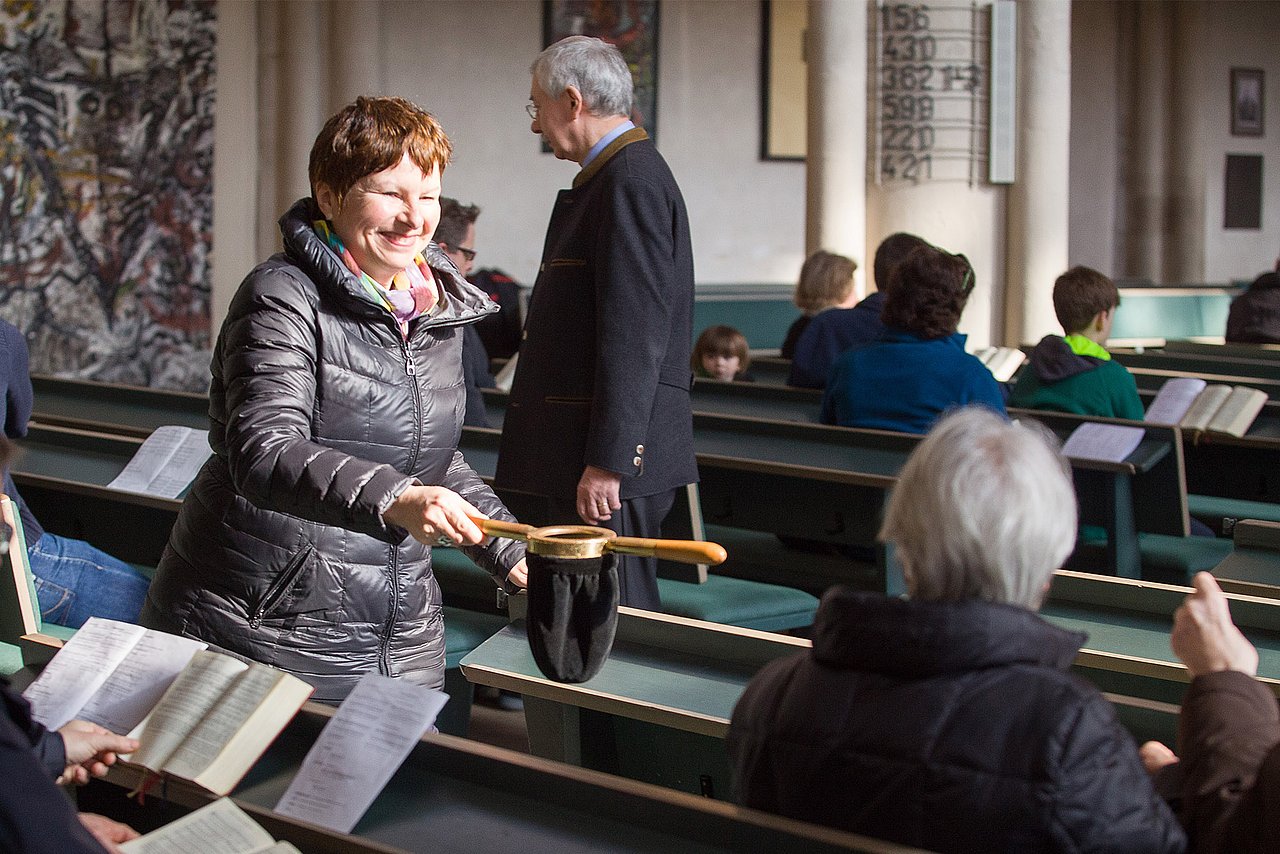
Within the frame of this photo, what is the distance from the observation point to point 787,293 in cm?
1314

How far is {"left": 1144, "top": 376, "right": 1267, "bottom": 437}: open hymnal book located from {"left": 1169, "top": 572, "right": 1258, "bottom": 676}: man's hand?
11.3 feet

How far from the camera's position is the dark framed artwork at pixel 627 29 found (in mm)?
12219

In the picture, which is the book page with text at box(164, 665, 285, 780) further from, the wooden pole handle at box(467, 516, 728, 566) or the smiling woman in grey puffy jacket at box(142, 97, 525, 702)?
the wooden pole handle at box(467, 516, 728, 566)

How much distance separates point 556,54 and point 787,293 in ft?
32.9

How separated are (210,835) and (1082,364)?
4155 millimetres

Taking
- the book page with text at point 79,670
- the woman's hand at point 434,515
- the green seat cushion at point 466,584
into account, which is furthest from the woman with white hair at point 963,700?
the green seat cushion at point 466,584

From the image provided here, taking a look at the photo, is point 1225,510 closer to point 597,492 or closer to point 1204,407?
point 1204,407

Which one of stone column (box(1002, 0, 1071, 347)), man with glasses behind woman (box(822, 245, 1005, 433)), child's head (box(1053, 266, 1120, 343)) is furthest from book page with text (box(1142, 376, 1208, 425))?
stone column (box(1002, 0, 1071, 347))

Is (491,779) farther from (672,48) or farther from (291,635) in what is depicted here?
(672,48)

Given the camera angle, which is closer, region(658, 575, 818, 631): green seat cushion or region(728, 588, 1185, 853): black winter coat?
region(728, 588, 1185, 853): black winter coat

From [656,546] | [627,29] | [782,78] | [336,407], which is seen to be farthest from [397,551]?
[782,78]

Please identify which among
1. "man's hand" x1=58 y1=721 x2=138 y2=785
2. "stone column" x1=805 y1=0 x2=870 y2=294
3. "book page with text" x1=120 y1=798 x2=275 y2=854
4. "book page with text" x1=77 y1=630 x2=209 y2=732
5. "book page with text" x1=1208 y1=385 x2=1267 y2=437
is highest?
"stone column" x1=805 y1=0 x2=870 y2=294

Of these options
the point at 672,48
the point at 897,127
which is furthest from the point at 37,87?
the point at 897,127

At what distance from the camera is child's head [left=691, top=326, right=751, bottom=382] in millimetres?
7477
